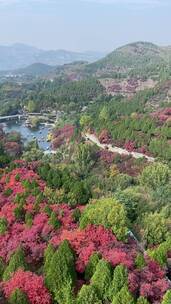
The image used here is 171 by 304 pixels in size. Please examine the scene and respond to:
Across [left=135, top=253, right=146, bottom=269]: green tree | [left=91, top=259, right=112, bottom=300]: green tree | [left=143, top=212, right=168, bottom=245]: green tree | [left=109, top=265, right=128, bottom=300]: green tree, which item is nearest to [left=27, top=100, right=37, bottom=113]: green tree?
[left=143, top=212, right=168, bottom=245]: green tree

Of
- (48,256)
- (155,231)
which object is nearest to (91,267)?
(48,256)

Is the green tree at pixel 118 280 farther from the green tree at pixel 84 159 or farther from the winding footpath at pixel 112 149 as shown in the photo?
the winding footpath at pixel 112 149

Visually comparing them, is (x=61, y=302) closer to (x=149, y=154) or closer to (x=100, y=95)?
(x=149, y=154)

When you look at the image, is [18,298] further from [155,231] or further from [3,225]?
[155,231]

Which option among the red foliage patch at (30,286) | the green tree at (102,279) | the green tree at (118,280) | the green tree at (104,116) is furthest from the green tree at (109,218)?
the green tree at (104,116)

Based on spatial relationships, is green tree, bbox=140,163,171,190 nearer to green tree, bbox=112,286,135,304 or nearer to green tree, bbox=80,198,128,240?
green tree, bbox=80,198,128,240

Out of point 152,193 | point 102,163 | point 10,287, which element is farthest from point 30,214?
point 102,163
